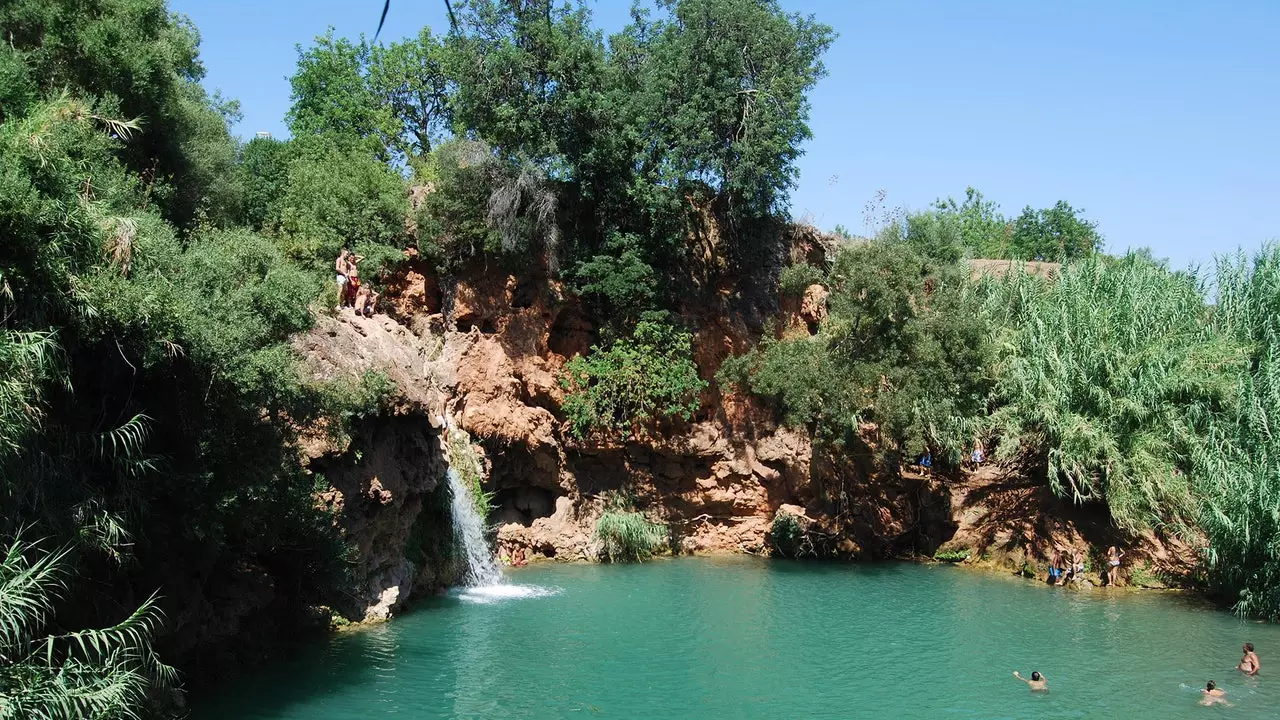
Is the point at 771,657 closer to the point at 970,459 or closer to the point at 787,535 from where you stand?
the point at 787,535

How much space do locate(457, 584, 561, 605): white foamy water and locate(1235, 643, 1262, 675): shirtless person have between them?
1291 cm

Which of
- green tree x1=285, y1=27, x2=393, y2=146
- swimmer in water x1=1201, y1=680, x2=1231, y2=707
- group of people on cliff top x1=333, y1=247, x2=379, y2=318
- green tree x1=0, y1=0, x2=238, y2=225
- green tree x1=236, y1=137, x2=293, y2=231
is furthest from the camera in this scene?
green tree x1=285, y1=27, x2=393, y2=146

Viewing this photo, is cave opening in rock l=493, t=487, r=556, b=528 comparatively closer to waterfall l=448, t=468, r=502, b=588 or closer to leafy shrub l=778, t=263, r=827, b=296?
waterfall l=448, t=468, r=502, b=588

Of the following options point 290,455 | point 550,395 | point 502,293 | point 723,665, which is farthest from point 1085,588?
point 290,455

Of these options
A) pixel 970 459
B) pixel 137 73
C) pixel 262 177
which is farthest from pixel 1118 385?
pixel 262 177

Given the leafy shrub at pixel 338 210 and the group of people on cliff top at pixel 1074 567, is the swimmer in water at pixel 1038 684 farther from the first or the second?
the leafy shrub at pixel 338 210

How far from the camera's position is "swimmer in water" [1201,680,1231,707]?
14.6 metres

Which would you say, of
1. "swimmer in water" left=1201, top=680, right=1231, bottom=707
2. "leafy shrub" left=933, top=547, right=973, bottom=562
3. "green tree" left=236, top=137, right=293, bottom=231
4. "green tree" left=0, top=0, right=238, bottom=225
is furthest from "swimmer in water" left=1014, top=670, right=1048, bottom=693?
"green tree" left=236, top=137, right=293, bottom=231

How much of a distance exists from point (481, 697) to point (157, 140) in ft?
48.3

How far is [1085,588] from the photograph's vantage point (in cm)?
2292

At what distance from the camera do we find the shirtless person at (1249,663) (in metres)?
16.0

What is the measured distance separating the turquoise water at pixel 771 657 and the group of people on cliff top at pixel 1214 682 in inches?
6.7

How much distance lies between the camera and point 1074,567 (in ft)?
76.5

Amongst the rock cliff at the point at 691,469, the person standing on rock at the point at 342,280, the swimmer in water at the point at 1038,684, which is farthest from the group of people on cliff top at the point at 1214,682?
the person standing on rock at the point at 342,280
